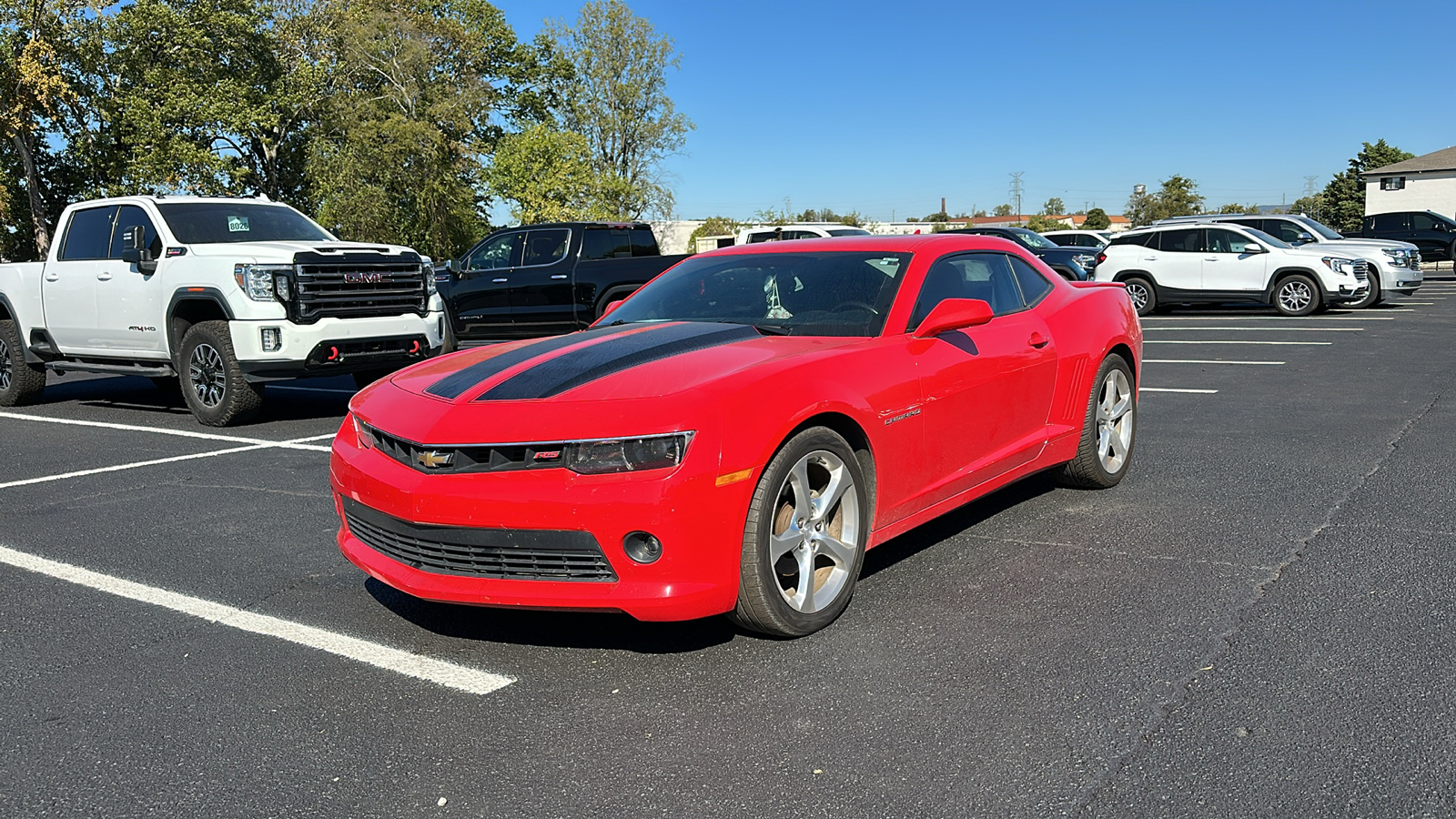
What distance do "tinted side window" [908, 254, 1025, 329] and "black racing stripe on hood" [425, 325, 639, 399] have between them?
1.32 m

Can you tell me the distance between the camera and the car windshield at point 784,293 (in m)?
4.54

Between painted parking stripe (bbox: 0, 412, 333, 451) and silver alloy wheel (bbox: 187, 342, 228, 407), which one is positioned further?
silver alloy wheel (bbox: 187, 342, 228, 407)

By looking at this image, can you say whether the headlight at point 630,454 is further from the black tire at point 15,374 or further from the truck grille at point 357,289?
the black tire at point 15,374

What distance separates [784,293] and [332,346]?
18.0 feet

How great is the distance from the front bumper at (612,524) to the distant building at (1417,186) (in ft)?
232

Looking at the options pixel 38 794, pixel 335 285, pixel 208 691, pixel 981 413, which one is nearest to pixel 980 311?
pixel 981 413

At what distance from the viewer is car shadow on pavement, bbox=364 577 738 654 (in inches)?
150

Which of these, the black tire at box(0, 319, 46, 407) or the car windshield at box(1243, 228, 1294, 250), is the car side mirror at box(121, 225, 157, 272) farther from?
the car windshield at box(1243, 228, 1294, 250)

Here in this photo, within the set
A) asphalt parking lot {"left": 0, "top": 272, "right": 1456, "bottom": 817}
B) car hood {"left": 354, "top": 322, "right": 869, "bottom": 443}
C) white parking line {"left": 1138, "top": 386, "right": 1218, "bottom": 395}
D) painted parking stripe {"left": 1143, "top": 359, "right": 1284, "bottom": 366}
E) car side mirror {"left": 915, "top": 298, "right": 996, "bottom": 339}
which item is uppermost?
car side mirror {"left": 915, "top": 298, "right": 996, "bottom": 339}

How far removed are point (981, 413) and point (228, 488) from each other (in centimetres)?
444

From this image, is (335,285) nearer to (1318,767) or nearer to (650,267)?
→ (650,267)

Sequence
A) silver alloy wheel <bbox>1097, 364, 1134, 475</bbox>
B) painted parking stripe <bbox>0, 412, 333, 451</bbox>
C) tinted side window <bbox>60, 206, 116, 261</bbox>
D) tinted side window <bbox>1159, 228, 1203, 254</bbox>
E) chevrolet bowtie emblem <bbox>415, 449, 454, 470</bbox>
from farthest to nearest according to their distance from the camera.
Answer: tinted side window <bbox>1159, 228, 1203, 254</bbox> < tinted side window <bbox>60, 206, 116, 261</bbox> < painted parking stripe <bbox>0, 412, 333, 451</bbox> < silver alloy wheel <bbox>1097, 364, 1134, 475</bbox> < chevrolet bowtie emblem <bbox>415, 449, 454, 470</bbox>

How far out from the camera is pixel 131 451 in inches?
314

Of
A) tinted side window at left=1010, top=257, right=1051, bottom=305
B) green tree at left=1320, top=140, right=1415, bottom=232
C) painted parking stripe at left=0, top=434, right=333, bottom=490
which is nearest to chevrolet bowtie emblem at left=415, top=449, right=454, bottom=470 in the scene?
tinted side window at left=1010, top=257, right=1051, bottom=305
